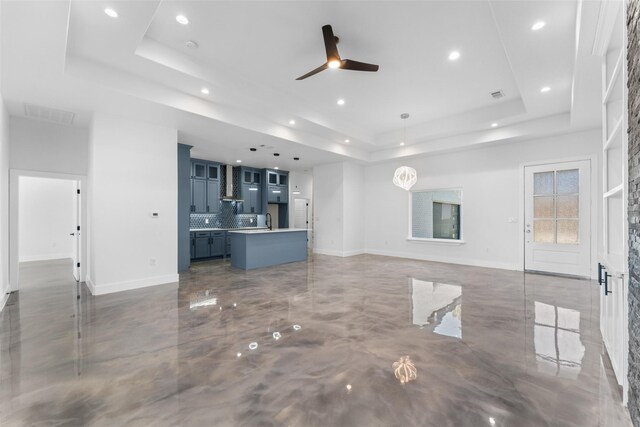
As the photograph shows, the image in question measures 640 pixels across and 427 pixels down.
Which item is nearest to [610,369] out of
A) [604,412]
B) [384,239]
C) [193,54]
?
[604,412]

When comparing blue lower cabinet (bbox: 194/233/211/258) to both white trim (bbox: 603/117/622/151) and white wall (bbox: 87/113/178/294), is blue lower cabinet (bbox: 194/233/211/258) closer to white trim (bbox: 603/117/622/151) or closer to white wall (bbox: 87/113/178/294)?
white wall (bbox: 87/113/178/294)

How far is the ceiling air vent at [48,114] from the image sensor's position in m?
4.15

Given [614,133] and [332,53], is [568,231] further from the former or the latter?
[332,53]

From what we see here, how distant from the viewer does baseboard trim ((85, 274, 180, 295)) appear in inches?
170

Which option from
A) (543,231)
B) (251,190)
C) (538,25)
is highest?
(538,25)

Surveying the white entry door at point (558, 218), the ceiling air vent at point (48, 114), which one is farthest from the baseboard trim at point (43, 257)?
the white entry door at point (558, 218)

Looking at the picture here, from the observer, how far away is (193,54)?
3.71 meters

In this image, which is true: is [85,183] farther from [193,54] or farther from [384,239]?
[384,239]

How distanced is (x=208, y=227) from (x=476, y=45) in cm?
757

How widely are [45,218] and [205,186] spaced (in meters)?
4.45

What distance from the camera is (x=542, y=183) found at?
5.89 metres

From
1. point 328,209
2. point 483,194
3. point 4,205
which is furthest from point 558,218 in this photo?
point 4,205

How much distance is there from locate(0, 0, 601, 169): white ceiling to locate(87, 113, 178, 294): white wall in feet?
1.20

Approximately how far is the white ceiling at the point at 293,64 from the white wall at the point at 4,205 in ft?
1.50
